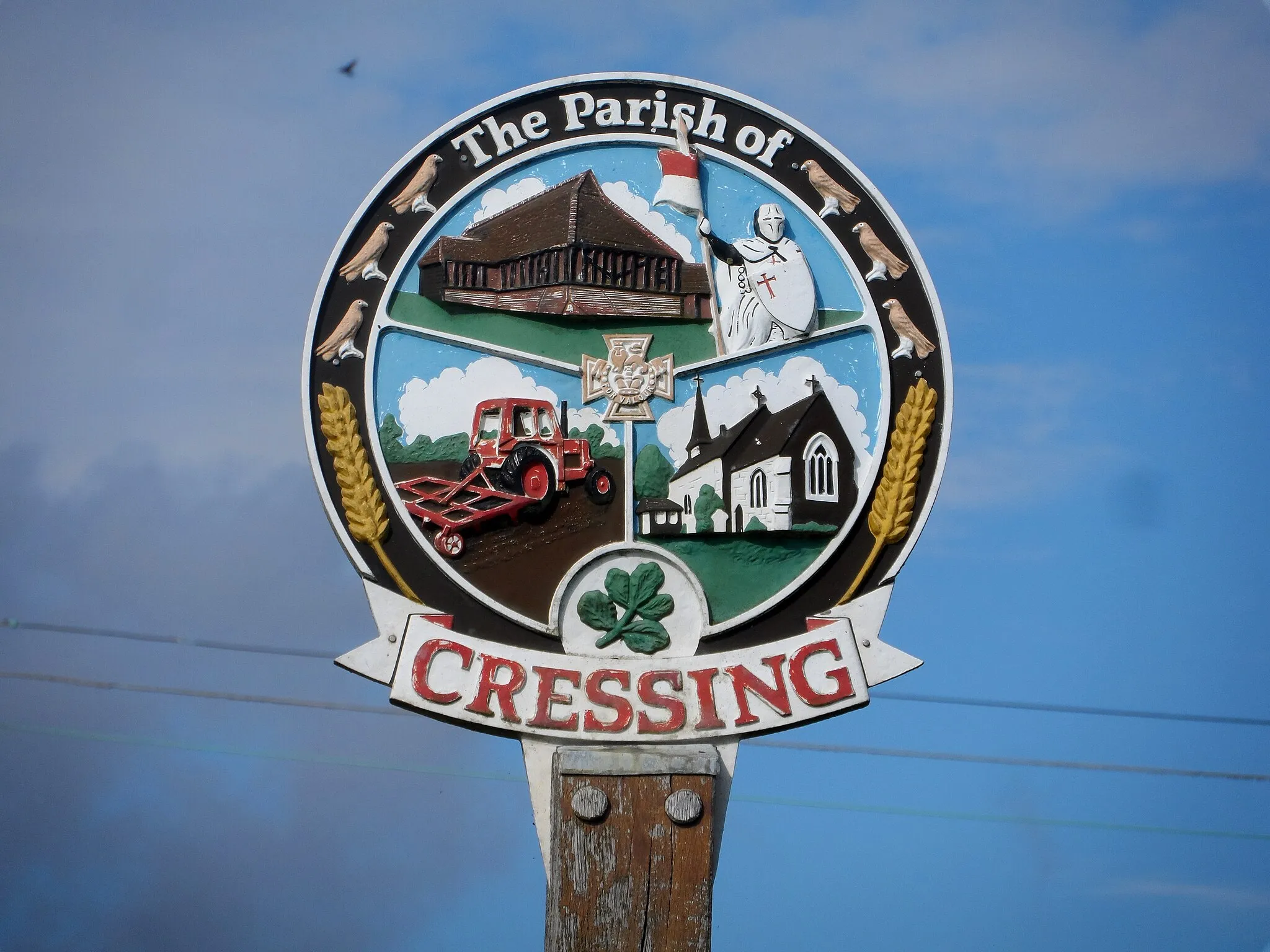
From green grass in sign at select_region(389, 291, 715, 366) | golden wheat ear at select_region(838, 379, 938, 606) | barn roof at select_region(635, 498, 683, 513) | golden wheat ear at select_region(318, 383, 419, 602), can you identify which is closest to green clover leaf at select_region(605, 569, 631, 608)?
barn roof at select_region(635, 498, 683, 513)

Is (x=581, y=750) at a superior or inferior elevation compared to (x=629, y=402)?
inferior

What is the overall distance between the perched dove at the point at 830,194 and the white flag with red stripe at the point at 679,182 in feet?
2.34

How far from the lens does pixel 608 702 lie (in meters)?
10.0

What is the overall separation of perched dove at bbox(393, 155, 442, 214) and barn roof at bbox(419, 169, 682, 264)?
0.78ft

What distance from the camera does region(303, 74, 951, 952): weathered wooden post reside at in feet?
32.9

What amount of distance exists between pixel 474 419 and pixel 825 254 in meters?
2.41

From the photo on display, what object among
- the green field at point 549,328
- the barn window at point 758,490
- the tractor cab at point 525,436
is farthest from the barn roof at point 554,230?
the barn window at point 758,490

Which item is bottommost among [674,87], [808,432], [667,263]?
[808,432]

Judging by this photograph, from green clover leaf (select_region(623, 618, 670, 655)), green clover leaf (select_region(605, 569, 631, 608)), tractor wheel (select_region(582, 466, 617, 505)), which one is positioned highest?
tractor wheel (select_region(582, 466, 617, 505))

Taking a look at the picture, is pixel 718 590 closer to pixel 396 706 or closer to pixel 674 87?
pixel 396 706

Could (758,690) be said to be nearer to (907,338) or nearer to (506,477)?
(506,477)

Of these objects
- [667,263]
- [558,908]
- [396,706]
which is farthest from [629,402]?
[558,908]

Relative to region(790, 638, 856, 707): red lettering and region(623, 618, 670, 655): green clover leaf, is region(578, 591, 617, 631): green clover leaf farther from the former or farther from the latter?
region(790, 638, 856, 707): red lettering

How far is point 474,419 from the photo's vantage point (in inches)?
415
